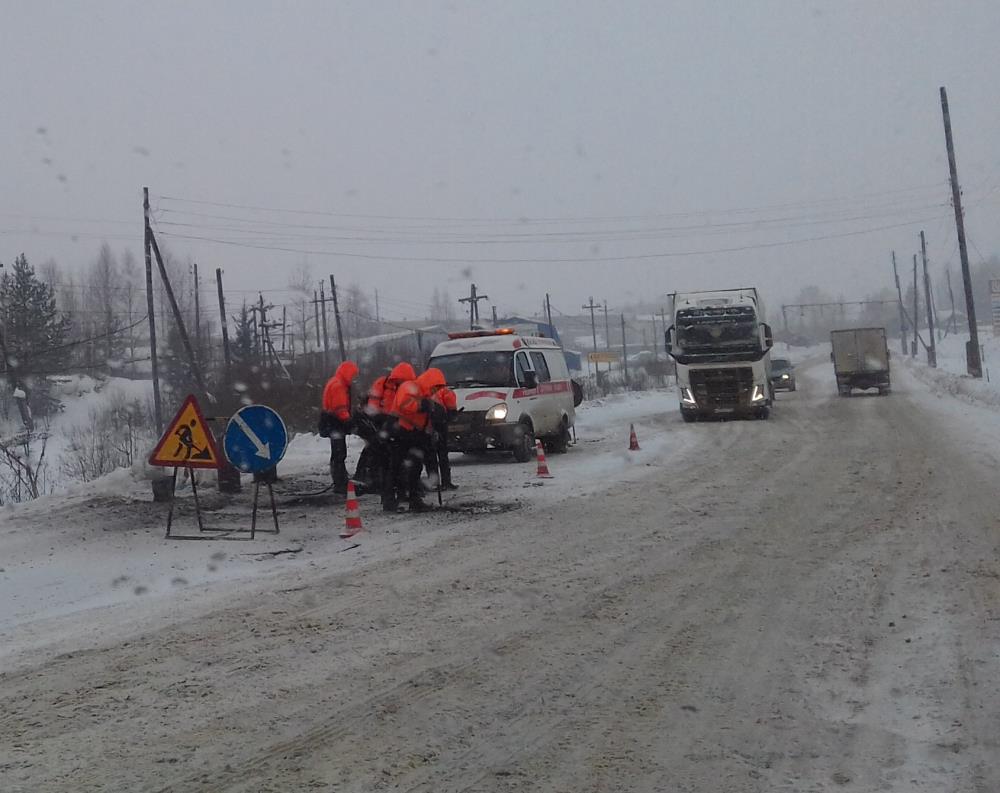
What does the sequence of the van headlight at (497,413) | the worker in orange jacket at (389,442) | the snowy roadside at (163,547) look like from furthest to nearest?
1. the van headlight at (497,413)
2. the worker in orange jacket at (389,442)
3. the snowy roadside at (163,547)

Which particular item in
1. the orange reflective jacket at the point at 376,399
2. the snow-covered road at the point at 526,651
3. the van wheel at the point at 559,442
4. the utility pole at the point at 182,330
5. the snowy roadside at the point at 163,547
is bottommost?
the snow-covered road at the point at 526,651

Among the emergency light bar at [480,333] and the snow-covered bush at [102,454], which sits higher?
the emergency light bar at [480,333]

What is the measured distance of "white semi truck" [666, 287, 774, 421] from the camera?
87.8 ft

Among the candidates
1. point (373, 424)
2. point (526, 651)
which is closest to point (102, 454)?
point (373, 424)

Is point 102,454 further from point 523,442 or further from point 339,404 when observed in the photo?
point 339,404

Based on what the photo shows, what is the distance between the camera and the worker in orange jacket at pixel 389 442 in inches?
468

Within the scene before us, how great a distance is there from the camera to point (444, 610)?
6.99 metres

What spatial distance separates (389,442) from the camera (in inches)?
469

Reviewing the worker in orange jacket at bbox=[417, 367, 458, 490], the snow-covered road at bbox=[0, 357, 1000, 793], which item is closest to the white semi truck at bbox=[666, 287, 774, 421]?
the worker in orange jacket at bbox=[417, 367, 458, 490]

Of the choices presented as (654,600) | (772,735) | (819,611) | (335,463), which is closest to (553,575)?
(654,600)

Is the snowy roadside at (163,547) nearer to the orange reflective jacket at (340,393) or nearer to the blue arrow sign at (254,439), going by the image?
the blue arrow sign at (254,439)

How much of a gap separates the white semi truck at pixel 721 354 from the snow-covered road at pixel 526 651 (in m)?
15.1

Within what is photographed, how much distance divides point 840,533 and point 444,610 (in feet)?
14.3

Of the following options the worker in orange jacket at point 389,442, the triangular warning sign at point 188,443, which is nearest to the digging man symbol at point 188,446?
the triangular warning sign at point 188,443
